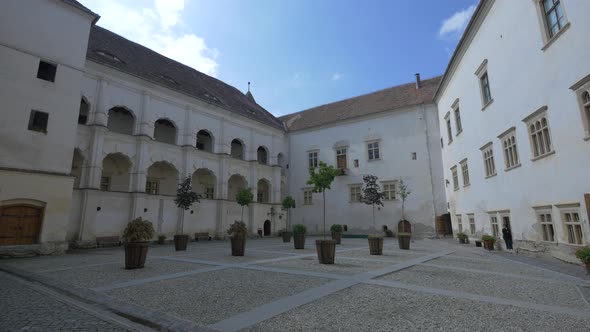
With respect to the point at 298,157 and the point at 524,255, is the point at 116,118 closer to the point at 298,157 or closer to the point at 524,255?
the point at 298,157

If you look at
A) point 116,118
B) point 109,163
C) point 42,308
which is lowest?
point 42,308

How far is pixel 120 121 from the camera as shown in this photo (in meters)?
23.1

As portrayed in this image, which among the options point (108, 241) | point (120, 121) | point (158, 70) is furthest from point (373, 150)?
point (108, 241)

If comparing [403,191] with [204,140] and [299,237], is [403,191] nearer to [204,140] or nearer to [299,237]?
[299,237]

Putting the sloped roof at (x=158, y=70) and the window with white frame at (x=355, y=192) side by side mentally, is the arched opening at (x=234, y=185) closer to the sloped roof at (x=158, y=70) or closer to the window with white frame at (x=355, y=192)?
the sloped roof at (x=158, y=70)

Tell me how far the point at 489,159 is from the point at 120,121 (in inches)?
974

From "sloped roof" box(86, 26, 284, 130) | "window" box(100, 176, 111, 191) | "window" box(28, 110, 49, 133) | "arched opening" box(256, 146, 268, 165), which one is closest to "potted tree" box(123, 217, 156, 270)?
"window" box(28, 110, 49, 133)

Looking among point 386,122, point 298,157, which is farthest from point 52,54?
point 386,122

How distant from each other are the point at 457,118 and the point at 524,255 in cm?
1078

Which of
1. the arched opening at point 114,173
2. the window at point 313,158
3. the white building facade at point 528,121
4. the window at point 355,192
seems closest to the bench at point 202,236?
the arched opening at point 114,173

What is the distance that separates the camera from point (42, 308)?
553 centimetres

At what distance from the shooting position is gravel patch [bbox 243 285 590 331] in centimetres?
429

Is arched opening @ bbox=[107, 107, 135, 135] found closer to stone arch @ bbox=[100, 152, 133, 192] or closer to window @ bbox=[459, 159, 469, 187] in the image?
stone arch @ bbox=[100, 152, 133, 192]

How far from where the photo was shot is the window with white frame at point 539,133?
10.7 metres
